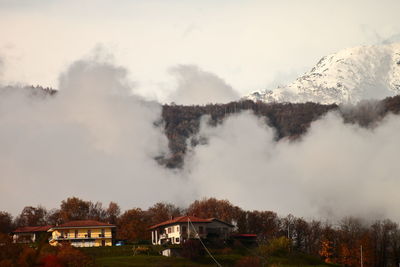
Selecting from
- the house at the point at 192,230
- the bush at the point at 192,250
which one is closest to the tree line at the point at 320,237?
the house at the point at 192,230

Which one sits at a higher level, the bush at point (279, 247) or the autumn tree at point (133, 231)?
the autumn tree at point (133, 231)

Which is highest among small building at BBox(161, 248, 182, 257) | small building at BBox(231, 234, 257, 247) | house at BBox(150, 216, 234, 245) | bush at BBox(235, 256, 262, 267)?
house at BBox(150, 216, 234, 245)

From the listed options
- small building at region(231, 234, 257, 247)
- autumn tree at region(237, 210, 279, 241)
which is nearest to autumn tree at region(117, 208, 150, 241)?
autumn tree at region(237, 210, 279, 241)

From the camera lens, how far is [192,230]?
162250 millimetres

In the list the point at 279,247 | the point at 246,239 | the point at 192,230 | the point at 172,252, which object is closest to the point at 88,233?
the point at 192,230

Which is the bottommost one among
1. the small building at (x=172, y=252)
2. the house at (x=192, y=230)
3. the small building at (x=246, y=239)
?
the small building at (x=172, y=252)

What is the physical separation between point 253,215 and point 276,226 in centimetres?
769

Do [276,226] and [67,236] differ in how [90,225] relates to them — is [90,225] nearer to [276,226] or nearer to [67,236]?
[67,236]

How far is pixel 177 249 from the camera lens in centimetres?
14450

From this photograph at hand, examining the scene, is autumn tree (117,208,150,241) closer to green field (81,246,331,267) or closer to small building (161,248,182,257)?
green field (81,246,331,267)

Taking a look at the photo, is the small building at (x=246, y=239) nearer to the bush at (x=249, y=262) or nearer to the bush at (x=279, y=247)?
the bush at (x=279, y=247)

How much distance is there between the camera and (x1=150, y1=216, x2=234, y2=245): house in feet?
534

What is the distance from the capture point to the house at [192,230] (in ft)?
534

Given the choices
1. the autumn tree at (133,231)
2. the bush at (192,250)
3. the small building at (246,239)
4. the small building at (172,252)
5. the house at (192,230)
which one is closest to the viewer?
the bush at (192,250)
